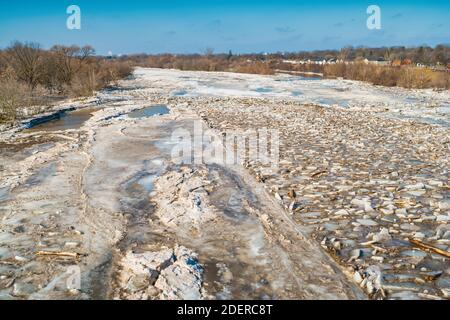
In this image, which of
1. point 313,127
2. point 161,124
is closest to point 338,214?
point 313,127

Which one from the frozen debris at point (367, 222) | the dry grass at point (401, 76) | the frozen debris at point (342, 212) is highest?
the dry grass at point (401, 76)

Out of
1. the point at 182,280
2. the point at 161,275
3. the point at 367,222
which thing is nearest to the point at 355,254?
the point at 367,222

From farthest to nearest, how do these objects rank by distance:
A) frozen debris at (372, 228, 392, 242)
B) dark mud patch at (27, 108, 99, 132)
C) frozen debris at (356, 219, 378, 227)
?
dark mud patch at (27, 108, 99, 132)
frozen debris at (356, 219, 378, 227)
frozen debris at (372, 228, 392, 242)

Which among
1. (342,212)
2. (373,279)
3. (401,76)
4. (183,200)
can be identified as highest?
(401,76)

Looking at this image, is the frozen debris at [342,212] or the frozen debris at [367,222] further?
the frozen debris at [342,212]

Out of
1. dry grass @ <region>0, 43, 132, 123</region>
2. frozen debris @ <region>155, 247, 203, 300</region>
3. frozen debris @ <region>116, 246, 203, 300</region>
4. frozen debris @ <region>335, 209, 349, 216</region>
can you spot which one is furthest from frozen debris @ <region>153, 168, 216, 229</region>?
dry grass @ <region>0, 43, 132, 123</region>

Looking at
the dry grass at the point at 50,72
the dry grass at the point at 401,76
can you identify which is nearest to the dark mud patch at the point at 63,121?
the dry grass at the point at 50,72

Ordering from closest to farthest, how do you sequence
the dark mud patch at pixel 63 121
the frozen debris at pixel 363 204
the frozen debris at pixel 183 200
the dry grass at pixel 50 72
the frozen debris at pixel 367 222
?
the frozen debris at pixel 367 222 < the frozen debris at pixel 183 200 < the frozen debris at pixel 363 204 < the dark mud patch at pixel 63 121 < the dry grass at pixel 50 72

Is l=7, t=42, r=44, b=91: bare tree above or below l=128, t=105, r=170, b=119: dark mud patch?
above

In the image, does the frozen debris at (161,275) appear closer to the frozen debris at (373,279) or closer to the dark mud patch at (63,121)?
the frozen debris at (373,279)

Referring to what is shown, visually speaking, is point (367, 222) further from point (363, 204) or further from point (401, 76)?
point (401, 76)

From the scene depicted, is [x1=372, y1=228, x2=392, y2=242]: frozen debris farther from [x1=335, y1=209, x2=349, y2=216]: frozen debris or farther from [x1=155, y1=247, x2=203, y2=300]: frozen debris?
[x1=155, y1=247, x2=203, y2=300]: frozen debris
